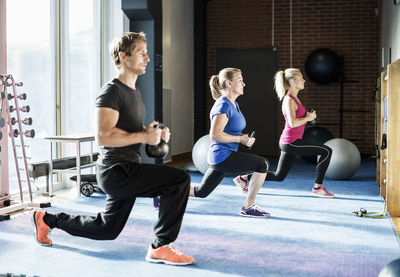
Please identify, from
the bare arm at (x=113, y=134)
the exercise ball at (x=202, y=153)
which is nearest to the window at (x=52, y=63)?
the exercise ball at (x=202, y=153)

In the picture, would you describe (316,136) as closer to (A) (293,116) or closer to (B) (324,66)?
(B) (324,66)

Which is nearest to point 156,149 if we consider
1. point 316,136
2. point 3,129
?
point 3,129

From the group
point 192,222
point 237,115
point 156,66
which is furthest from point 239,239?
point 156,66

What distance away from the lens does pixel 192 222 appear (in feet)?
14.5

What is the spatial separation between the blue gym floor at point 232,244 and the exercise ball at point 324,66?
4663 millimetres

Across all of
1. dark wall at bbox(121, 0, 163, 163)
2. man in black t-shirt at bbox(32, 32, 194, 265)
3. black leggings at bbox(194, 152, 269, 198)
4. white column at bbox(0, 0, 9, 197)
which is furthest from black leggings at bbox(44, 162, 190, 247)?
dark wall at bbox(121, 0, 163, 163)

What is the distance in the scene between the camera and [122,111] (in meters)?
2.94

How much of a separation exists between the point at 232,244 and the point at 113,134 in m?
1.34

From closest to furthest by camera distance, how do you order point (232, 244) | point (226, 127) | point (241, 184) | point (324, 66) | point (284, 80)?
1. point (232, 244)
2. point (226, 127)
3. point (284, 80)
4. point (241, 184)
5. point (324, 66)

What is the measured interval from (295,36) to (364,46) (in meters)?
1.33

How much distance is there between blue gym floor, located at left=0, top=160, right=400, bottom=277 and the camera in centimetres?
310

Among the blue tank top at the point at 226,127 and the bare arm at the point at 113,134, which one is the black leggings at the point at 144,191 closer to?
the bare arm at the point at 113,134

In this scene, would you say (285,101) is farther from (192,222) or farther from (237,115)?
(192,222)

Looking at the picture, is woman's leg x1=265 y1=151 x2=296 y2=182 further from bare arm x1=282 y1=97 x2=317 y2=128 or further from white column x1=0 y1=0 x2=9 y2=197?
white column x1=0 y1=0 x2=9 y2=197
